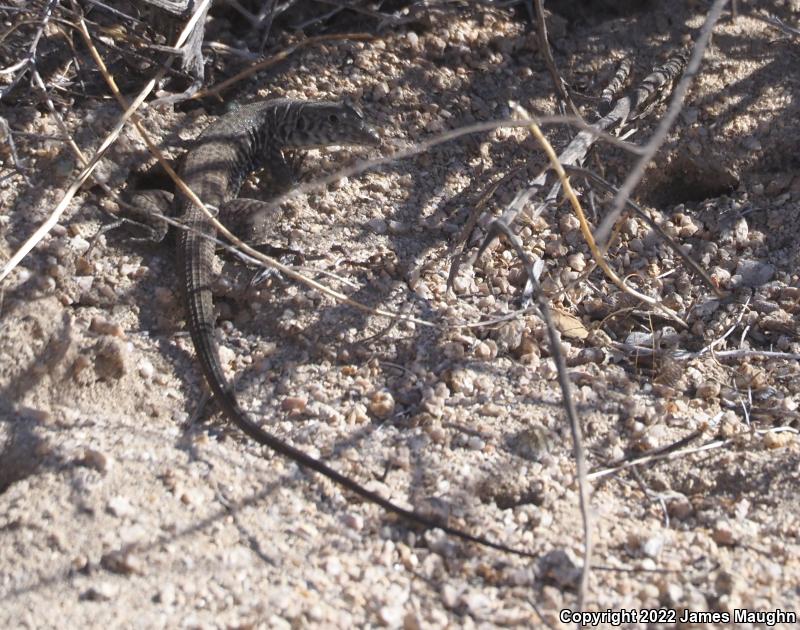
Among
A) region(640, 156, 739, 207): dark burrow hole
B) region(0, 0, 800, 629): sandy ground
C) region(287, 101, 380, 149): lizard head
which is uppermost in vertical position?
region(640, 156, 739, 207): dark burrow hole

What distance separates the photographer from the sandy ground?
2.23 meters

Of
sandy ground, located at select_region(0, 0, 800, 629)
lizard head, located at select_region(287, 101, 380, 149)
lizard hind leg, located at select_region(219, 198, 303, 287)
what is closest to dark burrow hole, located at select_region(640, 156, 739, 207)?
sandy ground, located at select_region(0, 0, 800, 629)

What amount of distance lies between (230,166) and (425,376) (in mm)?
1463

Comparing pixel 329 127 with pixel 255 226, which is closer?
pixel 255 226

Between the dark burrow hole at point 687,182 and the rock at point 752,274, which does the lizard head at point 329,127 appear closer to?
the dark burrow hole at point 687,182

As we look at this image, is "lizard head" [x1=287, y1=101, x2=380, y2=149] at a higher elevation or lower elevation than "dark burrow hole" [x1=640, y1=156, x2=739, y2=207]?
lower

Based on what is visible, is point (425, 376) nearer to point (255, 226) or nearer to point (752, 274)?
point (255, 226)

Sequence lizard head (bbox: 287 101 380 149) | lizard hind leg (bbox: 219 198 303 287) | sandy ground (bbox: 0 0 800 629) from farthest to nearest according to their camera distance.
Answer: lizard head (bbox: 287 101 380 149), lizard hind leg (bbox: 219 198 303 287), sandy ground (bbox: 0 0 800 629)

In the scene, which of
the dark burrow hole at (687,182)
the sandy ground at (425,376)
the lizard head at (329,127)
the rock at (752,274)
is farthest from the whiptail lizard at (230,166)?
the rock at (752,274)

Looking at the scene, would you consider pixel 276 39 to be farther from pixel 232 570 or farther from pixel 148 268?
pixel 232 570

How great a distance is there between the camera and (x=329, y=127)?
3834 millimetres

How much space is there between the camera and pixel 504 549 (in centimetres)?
232

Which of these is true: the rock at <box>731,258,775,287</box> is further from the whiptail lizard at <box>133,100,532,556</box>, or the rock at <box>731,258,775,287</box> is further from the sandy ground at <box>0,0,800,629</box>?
the whiptail lizard at <box>133,100,532,556</box>

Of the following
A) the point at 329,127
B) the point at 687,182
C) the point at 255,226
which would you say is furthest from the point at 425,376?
the point at 687,182
